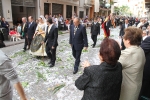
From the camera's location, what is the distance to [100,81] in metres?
1.66

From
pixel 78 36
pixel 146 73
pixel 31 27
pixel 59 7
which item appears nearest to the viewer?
pixel 146 73

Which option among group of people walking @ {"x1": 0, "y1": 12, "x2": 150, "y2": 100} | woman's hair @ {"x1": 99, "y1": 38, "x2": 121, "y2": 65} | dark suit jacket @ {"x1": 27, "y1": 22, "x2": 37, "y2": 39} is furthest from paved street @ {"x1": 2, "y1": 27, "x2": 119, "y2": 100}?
woman's hair @ {"x1": 99, "y1": 38, "x2": 121, "y2": 65}

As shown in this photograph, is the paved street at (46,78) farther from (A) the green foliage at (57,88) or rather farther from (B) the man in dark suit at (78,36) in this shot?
(B) the man in dark suit at (78,36)

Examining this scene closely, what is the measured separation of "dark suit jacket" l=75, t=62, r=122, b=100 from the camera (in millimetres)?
1655

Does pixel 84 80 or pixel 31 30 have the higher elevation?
pixel 31 30

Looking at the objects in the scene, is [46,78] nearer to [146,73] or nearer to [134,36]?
[146,73]

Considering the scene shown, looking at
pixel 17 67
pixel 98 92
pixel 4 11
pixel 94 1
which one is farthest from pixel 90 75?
pixel 94 1

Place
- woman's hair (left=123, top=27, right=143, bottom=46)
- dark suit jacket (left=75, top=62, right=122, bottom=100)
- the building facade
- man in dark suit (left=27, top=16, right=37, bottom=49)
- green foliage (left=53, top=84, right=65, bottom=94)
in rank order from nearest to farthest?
dark suit jacket (left=75, top=62, right=122, bottom=100) → woman's hair (left=123, top=27, right=143, bottom=46) → green foliage (left=53, top=84, right=65, bottom=94) → man in dark suit (left=27, top=16, right=37, bottom=49) → the building facade

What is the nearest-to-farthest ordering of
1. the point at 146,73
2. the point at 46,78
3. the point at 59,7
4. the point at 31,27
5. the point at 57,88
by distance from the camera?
the point at 146,73 → the point at 57,88 → the point at 46,78 → the point at 31,27 → the point at 59,7

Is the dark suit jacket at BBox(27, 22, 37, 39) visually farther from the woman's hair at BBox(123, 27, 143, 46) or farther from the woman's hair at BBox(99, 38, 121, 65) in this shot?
the woman's hair at BBox(99, 38, 121, 65)

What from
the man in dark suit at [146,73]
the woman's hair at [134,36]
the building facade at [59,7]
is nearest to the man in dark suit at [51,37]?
the man in dark suit at [146,73]

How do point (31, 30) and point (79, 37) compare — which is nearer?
point (79, 37)

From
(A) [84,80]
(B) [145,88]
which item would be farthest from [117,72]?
(B) [145,88]

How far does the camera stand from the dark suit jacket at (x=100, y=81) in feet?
5.43
